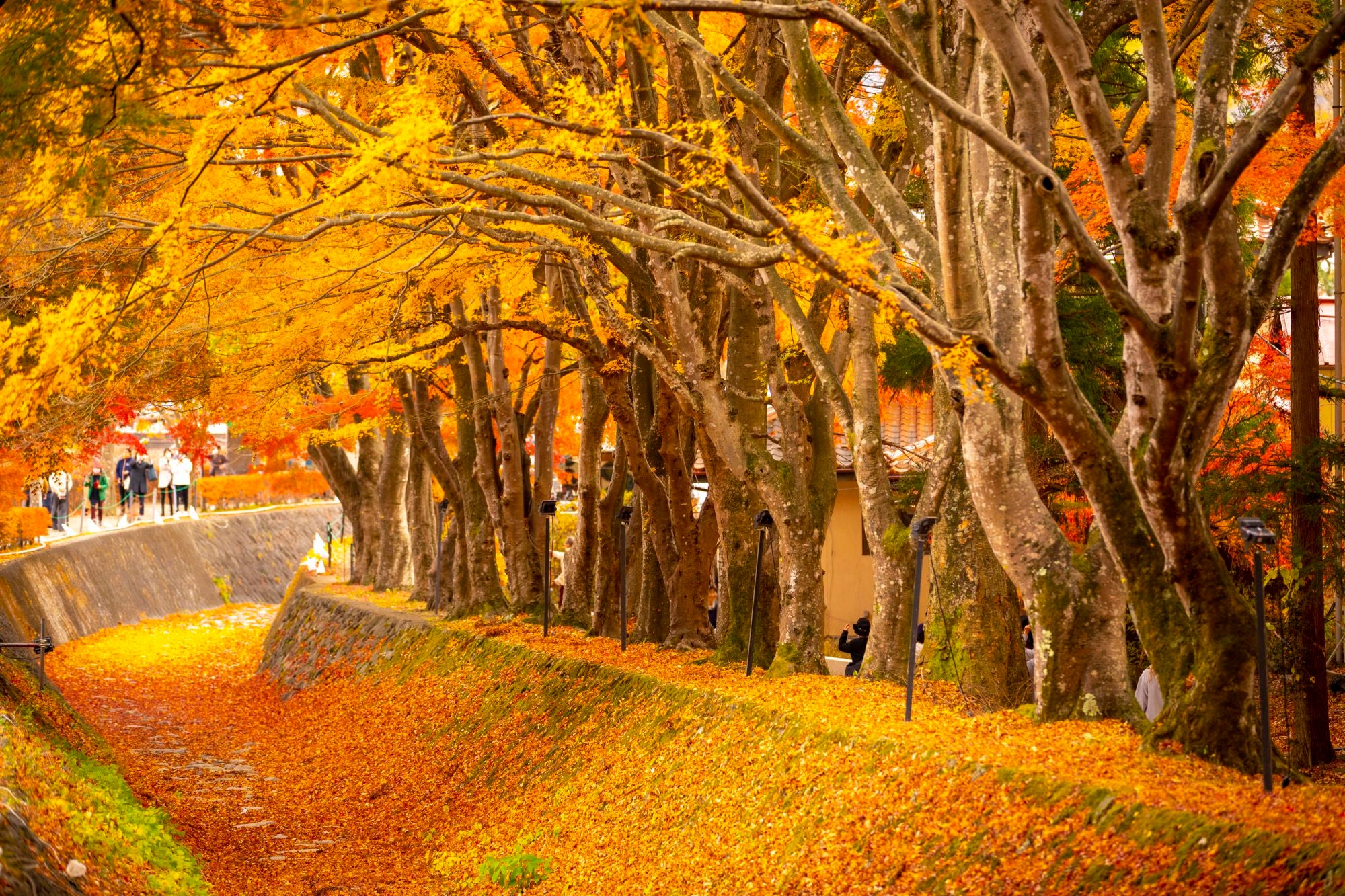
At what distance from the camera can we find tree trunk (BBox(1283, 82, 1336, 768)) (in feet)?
42.4

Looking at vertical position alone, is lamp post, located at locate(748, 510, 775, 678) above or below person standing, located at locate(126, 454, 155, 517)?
below

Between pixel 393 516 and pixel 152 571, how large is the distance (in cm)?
894

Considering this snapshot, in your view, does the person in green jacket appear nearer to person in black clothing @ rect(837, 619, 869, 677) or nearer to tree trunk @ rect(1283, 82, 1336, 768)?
person in black clothing @ rect(837, 619, 869, 677)

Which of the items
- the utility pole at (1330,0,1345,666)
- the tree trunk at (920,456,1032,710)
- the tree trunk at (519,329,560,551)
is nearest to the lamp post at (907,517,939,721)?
the tree trunk at (920,456,1032,710)

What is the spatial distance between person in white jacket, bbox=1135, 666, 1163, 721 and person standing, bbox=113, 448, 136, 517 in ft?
96.8

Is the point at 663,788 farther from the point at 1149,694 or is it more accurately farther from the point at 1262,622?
the point at 1262,622

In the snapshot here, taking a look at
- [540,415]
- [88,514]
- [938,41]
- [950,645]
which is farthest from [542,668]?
[88,514]

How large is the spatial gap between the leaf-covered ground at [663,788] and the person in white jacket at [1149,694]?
195cm

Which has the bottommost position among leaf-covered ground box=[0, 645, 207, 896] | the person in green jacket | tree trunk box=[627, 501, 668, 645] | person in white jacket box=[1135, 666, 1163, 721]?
leaf-covered ground box=[0, 645, 207, 896]

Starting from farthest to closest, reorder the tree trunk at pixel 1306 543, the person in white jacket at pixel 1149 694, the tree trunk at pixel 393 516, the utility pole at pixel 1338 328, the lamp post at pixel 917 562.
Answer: the tree trunk at pixel 393 516 < the utility pole at pixel 1338 328 < the tree trunk at pixel 1306 543 < the person in white jacket at pixel 1149 694 < the lamp post at pixel 917 562

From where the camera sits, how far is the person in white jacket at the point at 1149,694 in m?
11.2

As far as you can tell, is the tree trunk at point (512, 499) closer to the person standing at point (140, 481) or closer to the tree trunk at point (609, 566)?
the tree trunk at point (609, 566)

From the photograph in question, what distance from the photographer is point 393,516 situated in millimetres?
25938

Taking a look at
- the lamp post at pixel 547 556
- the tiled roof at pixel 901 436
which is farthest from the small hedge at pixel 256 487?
the lamp post at pixel 547 556
